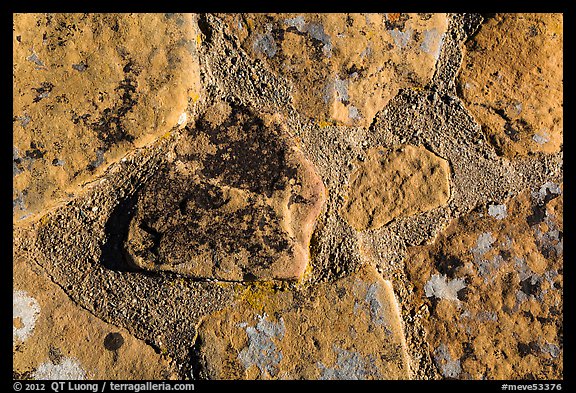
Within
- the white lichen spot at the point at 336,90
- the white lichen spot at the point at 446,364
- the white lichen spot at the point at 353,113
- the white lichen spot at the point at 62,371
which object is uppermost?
the white lichen spot at the point at 336,90

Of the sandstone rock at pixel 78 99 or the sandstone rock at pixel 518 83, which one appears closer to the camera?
the sandstone rock at pixel 78 99

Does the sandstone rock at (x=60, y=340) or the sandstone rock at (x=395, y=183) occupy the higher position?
the sandstone rock at (x=395, y=183)

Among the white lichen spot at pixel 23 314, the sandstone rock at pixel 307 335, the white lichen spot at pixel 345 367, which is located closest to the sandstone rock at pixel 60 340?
the white lichen spot at pixel 23 314

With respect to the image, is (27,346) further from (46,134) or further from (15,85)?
(15,85)

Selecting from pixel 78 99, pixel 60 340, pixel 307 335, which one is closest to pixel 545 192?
pixel 307 335

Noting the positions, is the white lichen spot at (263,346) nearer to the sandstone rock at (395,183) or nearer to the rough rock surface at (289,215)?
the rough rock surface at (289,215)

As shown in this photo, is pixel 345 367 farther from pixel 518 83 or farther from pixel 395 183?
pixel 518 83

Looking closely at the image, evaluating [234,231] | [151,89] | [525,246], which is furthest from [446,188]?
[151,89]
